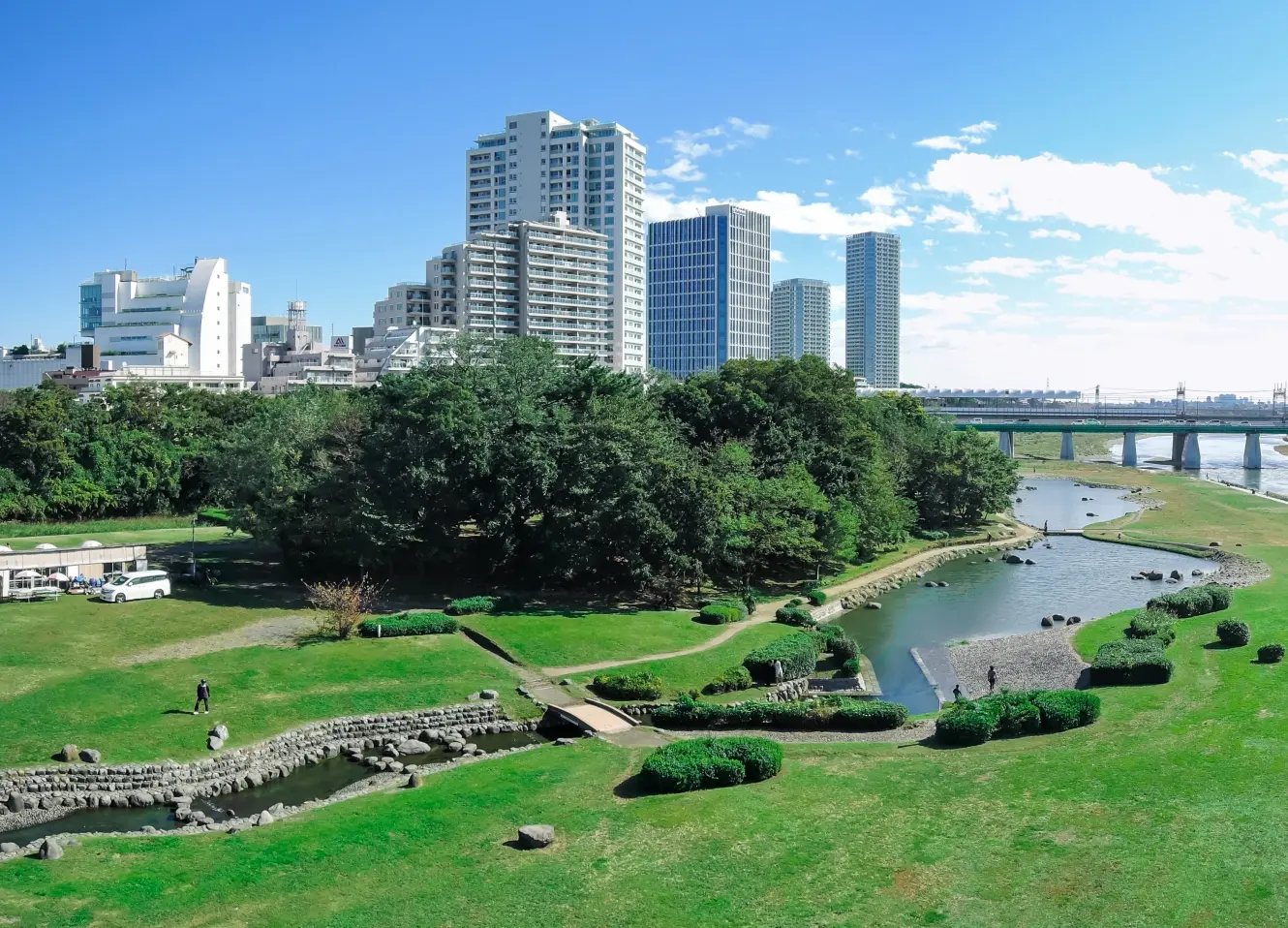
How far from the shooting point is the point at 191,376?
5669 inches

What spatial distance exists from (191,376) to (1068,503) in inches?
4845

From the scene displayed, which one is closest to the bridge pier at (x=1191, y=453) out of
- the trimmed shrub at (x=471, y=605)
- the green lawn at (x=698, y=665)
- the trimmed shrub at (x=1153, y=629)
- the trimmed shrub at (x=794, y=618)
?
the trimmed shrub at (x=1153, y=629)

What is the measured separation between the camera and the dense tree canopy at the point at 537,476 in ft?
186

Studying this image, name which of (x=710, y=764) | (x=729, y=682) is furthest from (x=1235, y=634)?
(x=710, y=764)

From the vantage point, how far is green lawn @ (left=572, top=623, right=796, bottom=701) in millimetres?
43834

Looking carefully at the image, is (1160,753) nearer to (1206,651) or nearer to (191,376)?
(1206,651)

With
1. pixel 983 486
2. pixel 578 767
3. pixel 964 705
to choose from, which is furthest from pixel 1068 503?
pixel 578 767

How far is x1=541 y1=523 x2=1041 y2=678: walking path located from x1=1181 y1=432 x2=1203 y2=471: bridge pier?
93259 mm

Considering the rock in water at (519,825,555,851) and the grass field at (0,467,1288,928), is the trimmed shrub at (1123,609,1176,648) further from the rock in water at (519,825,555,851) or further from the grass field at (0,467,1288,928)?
the rock in water at (519,825,555,851)

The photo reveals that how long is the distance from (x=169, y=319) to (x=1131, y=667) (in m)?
158

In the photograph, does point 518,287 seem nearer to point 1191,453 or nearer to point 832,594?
point 832,594

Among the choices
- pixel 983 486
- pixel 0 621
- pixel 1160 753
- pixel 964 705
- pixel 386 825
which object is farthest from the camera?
pixel 983 486

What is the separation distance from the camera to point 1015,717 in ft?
116

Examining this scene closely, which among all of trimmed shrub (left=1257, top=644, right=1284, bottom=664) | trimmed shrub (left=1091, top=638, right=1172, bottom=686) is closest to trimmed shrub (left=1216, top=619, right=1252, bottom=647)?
trimmed shrub (left=1257, top=644, right=1284, bottom=664)
